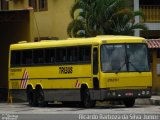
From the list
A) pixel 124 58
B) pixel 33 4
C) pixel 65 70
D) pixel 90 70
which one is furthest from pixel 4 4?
pixel 124 58

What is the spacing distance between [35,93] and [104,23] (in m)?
6.29

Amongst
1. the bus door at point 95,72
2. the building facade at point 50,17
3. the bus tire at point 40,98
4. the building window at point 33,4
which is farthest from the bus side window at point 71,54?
the building window at point 33,4

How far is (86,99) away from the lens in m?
31.2

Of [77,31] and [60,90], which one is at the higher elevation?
[77,31]

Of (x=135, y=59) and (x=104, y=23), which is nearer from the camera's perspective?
(x=135, y=59)

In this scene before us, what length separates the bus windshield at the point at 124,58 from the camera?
3034cm

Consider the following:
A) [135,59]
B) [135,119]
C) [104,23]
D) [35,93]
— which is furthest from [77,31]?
[135,119]

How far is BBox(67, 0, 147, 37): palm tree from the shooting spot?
38.3m

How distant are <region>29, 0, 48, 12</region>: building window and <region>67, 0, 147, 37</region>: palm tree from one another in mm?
9019

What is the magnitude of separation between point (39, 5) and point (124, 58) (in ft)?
62.8

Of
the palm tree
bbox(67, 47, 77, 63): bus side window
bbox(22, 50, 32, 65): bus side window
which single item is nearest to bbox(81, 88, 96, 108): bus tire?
bbox(67, 47, 77, 63): bus side window

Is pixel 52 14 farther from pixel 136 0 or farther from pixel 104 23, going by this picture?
pixel 104 23

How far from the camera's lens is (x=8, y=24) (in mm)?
47594

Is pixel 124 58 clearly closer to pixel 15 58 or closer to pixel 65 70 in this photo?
pixel 65 70
